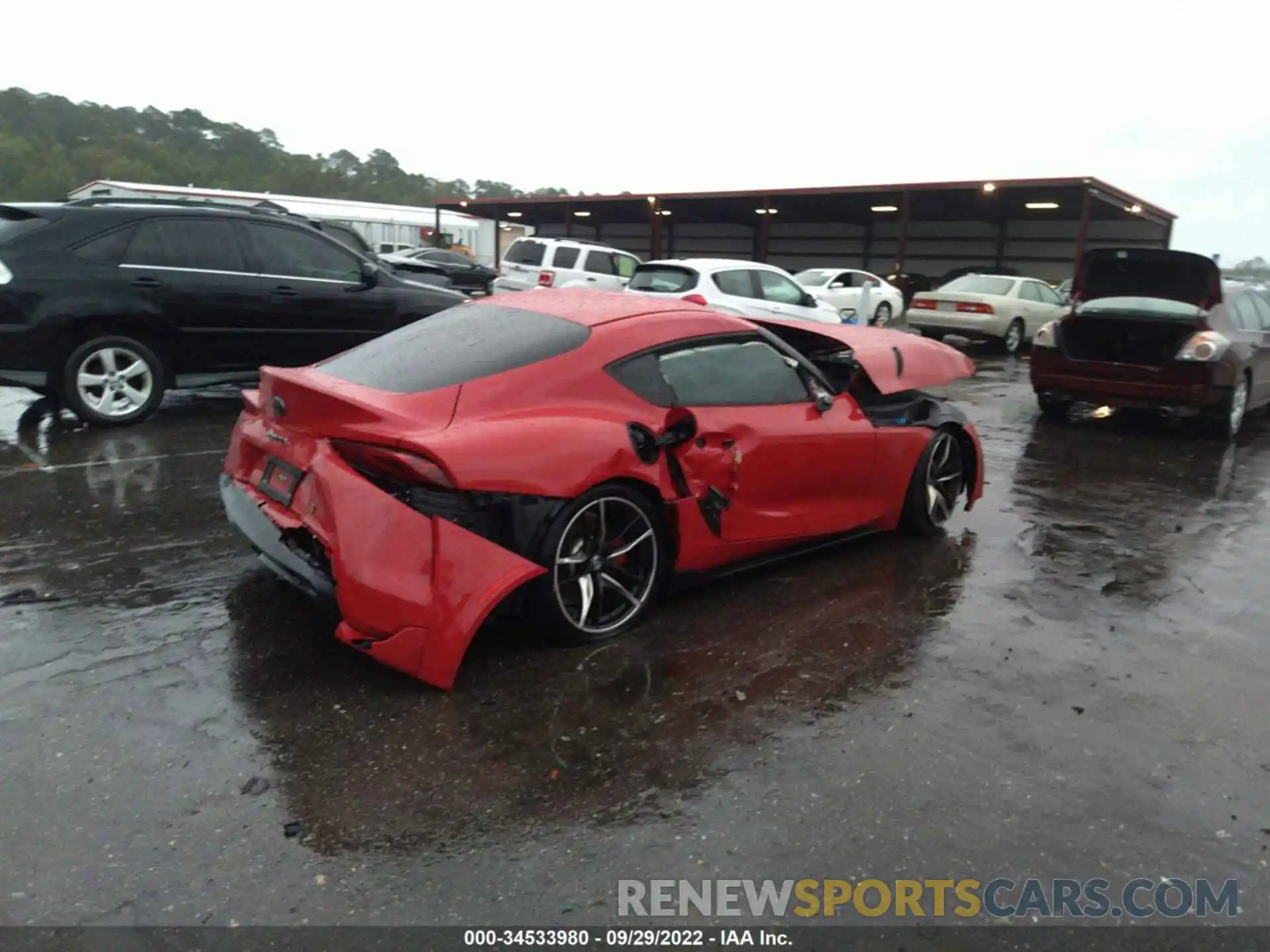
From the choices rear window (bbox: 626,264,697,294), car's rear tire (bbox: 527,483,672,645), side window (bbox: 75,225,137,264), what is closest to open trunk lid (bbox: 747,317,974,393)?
car's rear tire (bbox: 527,483,672,645)

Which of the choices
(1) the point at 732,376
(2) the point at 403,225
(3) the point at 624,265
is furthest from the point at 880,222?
(1) the point at 732,376

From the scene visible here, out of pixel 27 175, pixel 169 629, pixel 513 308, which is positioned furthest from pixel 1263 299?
pixel 27 175

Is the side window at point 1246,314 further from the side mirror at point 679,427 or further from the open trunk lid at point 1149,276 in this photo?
the side mirror at point 679,427

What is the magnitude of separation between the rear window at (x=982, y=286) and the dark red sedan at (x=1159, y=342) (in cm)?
784

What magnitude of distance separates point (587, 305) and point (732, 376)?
0.79 m

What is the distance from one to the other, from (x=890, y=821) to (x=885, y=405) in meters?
3.02

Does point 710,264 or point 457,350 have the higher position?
point 710,264

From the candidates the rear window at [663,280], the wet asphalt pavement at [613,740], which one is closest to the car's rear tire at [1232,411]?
the wet asphalt pavement at [613,740]

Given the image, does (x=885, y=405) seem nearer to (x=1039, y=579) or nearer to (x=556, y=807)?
(x=1039, y=579)

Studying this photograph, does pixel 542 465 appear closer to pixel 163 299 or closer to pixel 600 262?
pixel 163 299

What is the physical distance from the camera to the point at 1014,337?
17.8 metres

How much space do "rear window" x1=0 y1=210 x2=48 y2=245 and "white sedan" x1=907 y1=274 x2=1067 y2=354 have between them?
14278 mm

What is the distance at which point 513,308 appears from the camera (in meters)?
4.66

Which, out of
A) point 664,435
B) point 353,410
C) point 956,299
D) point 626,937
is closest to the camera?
point 626,937
